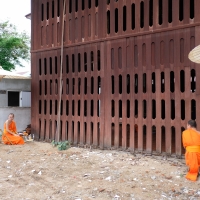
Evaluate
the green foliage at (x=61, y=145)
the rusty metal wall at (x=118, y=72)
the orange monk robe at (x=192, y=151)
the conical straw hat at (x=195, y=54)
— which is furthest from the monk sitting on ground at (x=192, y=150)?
the green foliage at (x=61, y=145)

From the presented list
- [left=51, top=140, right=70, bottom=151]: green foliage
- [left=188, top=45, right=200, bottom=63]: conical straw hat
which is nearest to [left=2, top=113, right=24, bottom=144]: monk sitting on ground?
[left=51, top=140, right=70, bottom=151]: green foliage

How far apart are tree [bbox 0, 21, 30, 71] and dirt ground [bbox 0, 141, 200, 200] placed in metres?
11.7

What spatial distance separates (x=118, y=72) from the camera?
7.38 m

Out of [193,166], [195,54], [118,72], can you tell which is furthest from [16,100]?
[195,54]

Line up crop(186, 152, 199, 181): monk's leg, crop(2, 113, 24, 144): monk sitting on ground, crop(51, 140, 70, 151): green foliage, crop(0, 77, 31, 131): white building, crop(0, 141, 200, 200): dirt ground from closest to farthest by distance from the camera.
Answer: crop(0, 141, 200, 200): dirt ground → crop(186, 152, 199, 181): monk's leg → crop(51, 140, 70, 151): green foliage → crop(2, 113, 24, 144): monk sitting on ground → crop(0, 77, 31, 131): white building

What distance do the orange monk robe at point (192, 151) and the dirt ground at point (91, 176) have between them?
247 mm

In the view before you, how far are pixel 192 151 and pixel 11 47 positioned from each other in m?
15.5

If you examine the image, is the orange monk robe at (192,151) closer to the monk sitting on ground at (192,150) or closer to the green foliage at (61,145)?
the monk sitting on ground at (192,150)

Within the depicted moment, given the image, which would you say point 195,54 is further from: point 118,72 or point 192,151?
point 118,72

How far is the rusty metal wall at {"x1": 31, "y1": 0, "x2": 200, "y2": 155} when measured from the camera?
6.50 metres

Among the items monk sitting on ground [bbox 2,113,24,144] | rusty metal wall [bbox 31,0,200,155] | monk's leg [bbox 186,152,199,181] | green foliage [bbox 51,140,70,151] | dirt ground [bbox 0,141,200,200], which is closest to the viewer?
dirt ground [bbox 0,141,200,200]

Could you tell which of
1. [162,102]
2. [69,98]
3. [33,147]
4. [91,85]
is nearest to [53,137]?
[33,147]

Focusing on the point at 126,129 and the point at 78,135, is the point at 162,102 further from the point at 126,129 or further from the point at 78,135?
the point at 78,135

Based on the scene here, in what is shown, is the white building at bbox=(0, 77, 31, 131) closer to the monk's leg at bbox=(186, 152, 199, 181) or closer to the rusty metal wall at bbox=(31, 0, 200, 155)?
the rusty metal wall at bbox=(31, 0, 200, 155)
